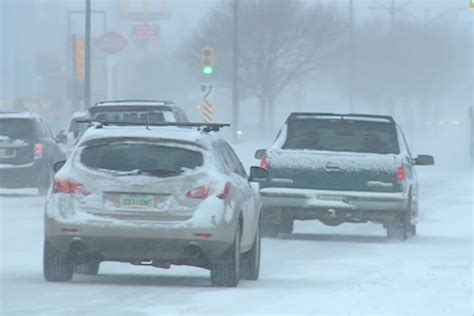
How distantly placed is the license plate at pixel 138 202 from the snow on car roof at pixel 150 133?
2.11 feet

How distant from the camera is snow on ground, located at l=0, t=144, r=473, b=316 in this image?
13.0 metres

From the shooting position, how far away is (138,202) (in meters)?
14.5

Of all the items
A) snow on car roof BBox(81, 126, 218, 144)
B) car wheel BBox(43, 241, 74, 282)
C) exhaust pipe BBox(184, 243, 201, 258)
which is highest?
snow on car roof BBox(81, 126, 218, 144)

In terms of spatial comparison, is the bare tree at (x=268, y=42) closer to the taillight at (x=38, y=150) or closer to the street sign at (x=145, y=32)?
the street sign at (x=145, y=32)

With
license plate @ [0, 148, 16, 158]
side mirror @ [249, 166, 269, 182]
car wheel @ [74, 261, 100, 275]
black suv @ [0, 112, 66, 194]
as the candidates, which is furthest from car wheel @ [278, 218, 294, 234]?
license plate @ [0, 148, 16, 158]

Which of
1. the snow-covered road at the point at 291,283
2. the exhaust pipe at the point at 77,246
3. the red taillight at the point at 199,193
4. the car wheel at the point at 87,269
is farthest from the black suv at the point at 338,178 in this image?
the exhaust pipe at the point at 77,246

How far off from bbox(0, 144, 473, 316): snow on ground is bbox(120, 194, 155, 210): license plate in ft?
2.45

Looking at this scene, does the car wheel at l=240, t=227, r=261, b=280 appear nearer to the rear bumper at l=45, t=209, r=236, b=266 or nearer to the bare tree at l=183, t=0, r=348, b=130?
the rear bumper at l=45, t=209, r=236, b=266

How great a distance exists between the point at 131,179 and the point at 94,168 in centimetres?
41

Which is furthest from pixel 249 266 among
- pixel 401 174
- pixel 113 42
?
pixel 113 42

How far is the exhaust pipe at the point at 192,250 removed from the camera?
1437 centimetres

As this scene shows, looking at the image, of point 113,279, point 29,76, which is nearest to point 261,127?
point 29,76

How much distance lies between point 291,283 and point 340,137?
23.4 ft

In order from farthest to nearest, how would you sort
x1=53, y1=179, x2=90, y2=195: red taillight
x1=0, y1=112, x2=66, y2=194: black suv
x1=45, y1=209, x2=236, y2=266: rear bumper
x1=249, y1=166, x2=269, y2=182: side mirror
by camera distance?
x1=0, y1=112, x2=66, y2=194: black suv
x1=249, y1=166, x2=269, y2=182: side mirror
x1=53, y1=179, x2=90, y2=195: red taillight
x1=45, y1=209, x2=236, y2=266: rear bumper
